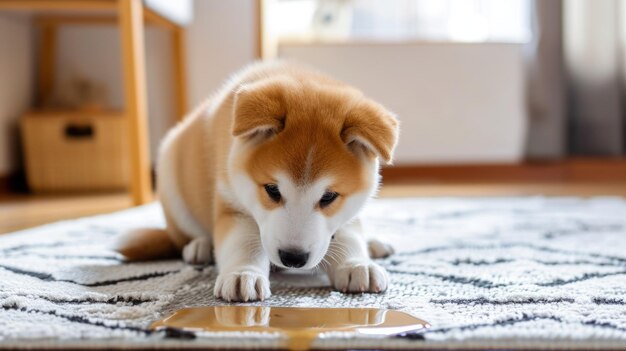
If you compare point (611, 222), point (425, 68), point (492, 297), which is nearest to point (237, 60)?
point (425, 68)

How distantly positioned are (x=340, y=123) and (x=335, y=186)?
0.33ft

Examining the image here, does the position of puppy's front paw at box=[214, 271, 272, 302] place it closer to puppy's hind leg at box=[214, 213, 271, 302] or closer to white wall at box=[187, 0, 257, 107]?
puppy's hind leg at box=[214, 213, 271, 302]

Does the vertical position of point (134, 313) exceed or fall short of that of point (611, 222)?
it exceeds it

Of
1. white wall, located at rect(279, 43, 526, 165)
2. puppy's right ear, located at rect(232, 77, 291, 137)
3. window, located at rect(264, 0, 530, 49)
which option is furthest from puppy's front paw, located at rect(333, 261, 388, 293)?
window, located at rect(264, 0, 530, 49)

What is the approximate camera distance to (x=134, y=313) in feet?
2.83

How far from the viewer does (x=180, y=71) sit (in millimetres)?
2979

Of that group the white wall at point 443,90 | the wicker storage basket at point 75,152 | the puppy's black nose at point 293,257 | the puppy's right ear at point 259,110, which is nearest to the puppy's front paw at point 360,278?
the puppy's black nose at point 293,257

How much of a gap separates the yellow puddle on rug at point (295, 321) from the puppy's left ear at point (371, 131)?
253 millimetres

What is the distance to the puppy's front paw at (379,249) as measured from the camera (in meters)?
1.35

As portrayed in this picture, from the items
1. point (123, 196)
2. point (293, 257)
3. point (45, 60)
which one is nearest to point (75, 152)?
point (123, 196)

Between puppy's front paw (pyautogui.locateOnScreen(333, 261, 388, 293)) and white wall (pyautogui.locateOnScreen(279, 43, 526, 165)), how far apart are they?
2115 millimetres

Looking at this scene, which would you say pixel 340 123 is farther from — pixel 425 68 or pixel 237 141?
pixel 425 68

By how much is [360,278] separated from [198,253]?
0.37 meters

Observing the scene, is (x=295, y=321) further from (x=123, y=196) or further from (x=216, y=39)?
(x=216, y=39)
